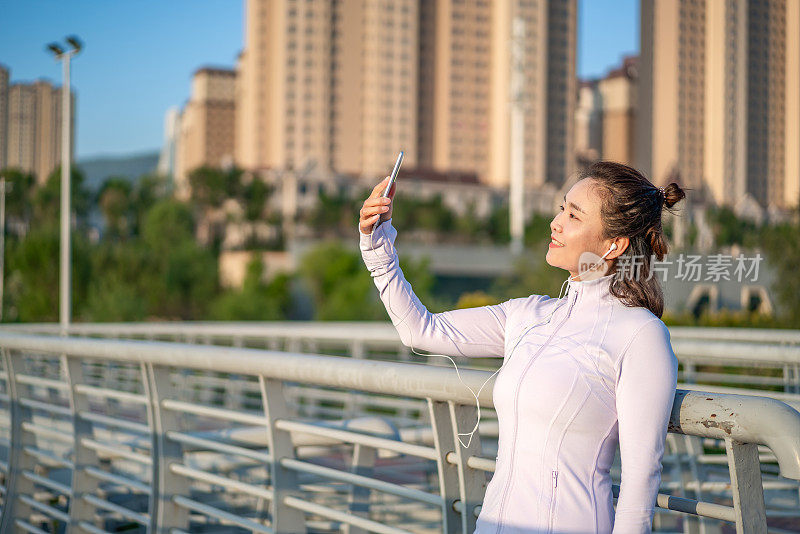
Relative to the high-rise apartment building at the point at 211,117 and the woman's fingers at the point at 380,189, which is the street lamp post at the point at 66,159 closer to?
the woman's fingers at the point at 380,189

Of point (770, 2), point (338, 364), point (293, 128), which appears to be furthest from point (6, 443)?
point (293, 128)

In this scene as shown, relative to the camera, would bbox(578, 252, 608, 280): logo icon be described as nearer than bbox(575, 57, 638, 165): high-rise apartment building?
Yes

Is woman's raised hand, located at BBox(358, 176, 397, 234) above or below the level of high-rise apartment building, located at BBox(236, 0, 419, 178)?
below

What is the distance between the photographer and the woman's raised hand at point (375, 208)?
7.92 feet

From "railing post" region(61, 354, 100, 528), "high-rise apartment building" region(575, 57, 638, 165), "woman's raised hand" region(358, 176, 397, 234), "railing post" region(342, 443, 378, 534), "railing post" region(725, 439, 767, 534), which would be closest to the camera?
"railing post" region(725, 439, 767, 534)

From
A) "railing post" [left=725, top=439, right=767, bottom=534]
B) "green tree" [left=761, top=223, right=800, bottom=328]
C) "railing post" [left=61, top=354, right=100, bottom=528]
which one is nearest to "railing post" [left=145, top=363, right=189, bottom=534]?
"railing post" [left=61, top=354, right=100, bottom=528]

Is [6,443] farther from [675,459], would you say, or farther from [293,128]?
[293,128]

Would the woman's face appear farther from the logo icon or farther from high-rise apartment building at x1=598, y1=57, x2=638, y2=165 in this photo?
high-rise apartment building at x1=598, y1=57, x2=638, y2=165

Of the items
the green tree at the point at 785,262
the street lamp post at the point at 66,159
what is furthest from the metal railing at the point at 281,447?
the street lamp post at the point at 66,159

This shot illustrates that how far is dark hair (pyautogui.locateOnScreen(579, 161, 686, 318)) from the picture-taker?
2.15 m

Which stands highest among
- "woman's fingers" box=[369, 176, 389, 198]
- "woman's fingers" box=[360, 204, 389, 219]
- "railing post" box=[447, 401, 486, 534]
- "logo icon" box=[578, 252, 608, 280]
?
"woman's fingers" box=[369, 176, 389, 198]

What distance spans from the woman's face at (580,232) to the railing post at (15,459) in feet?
11.3

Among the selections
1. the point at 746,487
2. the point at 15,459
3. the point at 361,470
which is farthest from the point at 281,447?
the point at 15,459

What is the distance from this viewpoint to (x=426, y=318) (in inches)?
101
